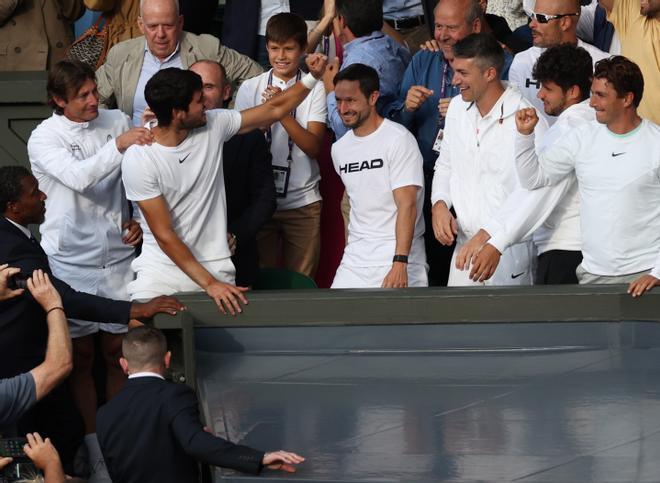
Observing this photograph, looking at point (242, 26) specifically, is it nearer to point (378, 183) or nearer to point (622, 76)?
point (378, 183)

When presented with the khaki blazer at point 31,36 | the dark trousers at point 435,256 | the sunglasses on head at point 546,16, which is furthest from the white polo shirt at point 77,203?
the sunglasses on head at point 546,16

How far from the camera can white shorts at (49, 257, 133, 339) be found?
8297mm

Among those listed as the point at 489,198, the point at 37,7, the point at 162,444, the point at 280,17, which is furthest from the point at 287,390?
the point at 37,7

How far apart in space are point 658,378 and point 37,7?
16.0 feet

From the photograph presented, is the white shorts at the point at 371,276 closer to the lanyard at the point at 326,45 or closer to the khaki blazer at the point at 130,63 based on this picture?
the khaki blazer at the point at 130,63

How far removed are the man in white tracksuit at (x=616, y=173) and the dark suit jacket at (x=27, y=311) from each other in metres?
2.20

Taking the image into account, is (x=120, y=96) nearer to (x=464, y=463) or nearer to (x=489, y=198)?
(x=489, y=198)

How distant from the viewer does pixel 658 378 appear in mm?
6934

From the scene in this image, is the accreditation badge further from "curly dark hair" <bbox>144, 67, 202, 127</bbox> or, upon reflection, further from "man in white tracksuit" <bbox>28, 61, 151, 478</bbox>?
"curly dark hair" <bbox>144, 67, 202, 127</bbox>

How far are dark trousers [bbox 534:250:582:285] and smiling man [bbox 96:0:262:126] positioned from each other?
2400 millimetres

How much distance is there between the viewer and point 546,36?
343 inches

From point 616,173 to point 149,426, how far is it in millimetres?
2537

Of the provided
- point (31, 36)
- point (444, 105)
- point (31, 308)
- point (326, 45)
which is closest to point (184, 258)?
point (31, 308)

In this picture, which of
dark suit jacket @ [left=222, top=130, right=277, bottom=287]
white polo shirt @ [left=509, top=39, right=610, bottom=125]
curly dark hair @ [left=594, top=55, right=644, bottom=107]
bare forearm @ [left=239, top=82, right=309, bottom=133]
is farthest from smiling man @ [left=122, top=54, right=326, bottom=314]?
curly dark hair @ [left=594, top=55, right=644, bottom=107]
